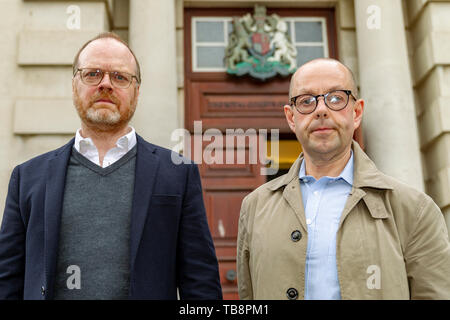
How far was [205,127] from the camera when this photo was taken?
761 cm

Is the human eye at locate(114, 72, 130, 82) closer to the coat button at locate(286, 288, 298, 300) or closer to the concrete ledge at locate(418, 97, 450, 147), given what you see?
the coat button at locate(286, 288, 298, 300)

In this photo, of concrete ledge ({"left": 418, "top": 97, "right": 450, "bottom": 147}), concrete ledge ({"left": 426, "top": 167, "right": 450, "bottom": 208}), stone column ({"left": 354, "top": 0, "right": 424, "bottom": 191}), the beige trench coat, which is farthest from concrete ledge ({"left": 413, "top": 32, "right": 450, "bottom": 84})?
the beige trench coat

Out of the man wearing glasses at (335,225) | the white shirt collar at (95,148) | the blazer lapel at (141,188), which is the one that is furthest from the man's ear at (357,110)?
the white shirt collar at (95,148)

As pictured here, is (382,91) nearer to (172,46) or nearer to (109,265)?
(172,46)

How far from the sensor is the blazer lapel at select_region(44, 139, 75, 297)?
8.66ft

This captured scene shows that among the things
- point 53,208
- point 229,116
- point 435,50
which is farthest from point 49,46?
point 435,50

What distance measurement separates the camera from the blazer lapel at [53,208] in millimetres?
2639

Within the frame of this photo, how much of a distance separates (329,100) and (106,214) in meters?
1.37

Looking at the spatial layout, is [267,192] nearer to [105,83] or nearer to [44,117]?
[105,83]

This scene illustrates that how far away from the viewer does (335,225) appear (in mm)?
2746

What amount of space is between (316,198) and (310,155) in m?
0.25

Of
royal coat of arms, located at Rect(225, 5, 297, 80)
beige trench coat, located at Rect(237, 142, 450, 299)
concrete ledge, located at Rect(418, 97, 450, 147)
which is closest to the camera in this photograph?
beige trench coat, located at Rect(237, 142, 450, 299)

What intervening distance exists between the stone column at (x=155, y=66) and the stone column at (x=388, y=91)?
8.79ft

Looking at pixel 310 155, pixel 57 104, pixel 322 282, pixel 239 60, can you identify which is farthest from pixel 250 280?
pixel 239 60
